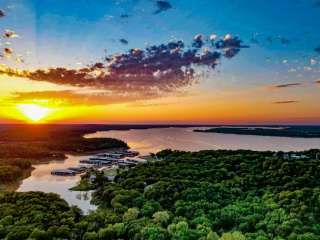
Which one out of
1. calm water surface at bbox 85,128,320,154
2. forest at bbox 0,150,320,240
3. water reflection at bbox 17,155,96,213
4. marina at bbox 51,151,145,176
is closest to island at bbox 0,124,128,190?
water reflection at bbox 17,155,96,213

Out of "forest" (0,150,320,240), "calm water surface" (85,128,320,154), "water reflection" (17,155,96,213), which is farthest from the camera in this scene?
→ "calm water surface" (85,128,320,154)

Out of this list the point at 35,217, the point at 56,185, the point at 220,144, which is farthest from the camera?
the point at 220,144

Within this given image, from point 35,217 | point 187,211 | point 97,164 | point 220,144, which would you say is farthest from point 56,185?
Result: point 220,144

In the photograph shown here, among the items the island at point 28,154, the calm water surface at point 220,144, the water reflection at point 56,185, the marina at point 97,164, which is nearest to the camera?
the water reflection at point 56,185

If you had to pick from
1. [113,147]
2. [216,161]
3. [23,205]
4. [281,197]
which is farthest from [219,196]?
[113,147]

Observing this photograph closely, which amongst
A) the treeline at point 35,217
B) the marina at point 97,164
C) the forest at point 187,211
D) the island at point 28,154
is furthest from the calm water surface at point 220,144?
the treeline at point 35,217

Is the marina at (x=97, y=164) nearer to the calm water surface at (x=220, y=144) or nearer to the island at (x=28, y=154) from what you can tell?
the island at (x=28, y=154)

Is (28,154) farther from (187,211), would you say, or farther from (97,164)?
(187,211)

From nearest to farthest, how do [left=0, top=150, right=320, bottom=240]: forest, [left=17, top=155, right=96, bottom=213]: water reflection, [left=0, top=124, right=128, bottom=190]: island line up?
1. [left=0, top=150, right=320, bottom=240]: forest
2. [left=17, top=155, right=96, bottom=213]: water reflection
3. [left=0, top=124, right=128, bottom=190]: island

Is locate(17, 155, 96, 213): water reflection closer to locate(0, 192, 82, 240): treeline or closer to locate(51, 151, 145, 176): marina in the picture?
locate(51, 151, 145, 176): marina
